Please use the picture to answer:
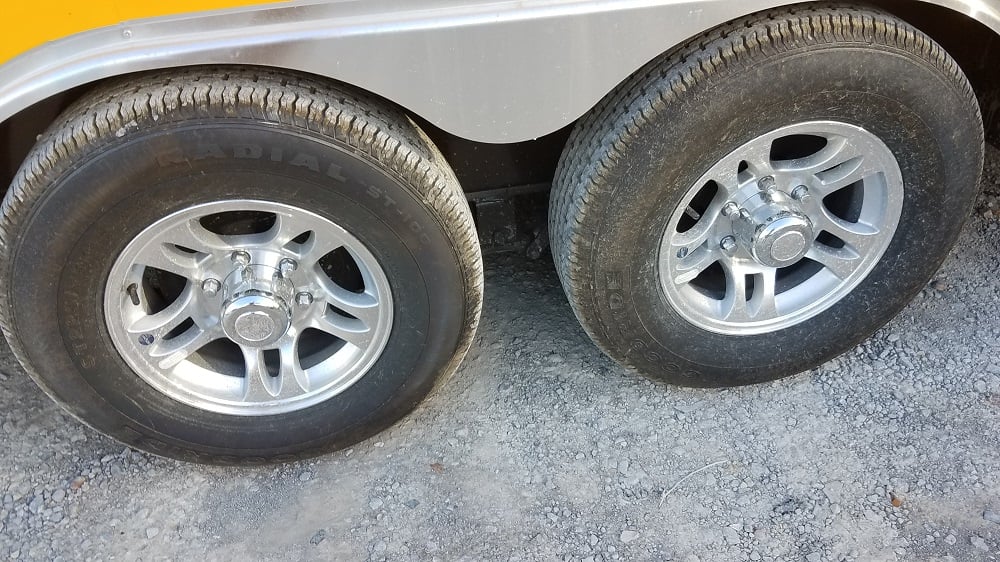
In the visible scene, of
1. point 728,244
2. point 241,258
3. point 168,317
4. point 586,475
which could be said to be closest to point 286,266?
point 241,258

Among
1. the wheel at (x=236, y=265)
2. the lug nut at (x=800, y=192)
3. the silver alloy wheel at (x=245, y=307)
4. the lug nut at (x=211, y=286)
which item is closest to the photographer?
the wheel at (x=236, y=265)

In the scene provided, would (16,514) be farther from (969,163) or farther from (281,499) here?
(969,163)

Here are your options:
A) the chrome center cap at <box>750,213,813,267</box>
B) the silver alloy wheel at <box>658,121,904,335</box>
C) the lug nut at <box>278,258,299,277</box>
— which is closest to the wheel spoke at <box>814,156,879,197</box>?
the silver alloy wheel at <box>658,121,904,335</box>

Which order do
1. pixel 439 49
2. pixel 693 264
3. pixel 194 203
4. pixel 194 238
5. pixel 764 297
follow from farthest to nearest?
pixel 764 297, pixel 693 264, pixel 194 238, pixel 194 203, pixel 439 49

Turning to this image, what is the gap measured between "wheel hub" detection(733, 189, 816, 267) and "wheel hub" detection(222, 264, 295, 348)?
1336 mm

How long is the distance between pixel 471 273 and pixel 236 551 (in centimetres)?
105

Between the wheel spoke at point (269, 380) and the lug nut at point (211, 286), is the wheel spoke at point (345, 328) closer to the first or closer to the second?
the wheel spoke at point (269, 380)

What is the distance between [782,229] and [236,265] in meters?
1.56

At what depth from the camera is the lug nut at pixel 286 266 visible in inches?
87.5

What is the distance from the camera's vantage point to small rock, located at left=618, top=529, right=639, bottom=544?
7.44 ft

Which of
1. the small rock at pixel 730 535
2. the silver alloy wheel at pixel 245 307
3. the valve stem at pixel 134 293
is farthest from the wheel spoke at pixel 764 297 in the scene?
the valve stem at pixel 134 293

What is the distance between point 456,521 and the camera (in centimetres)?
234

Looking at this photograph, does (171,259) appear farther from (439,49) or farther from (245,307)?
(439,49)

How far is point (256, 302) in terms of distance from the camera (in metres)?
2.19
